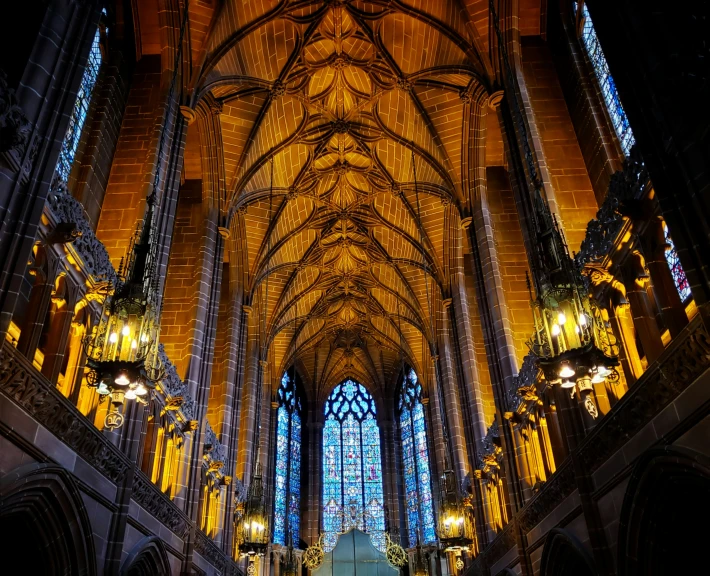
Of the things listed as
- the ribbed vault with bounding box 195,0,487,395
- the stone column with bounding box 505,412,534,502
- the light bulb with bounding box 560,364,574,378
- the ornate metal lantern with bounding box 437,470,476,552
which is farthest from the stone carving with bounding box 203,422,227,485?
the light bulb with bounding box 560,364,574,378

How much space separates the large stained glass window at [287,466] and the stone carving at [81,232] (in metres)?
19.8

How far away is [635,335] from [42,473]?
28.2 ft

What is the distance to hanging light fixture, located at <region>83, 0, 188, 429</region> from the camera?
8180 millimetres

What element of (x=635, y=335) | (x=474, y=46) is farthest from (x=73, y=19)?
(x=474, y=46)

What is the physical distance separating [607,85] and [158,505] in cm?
1231

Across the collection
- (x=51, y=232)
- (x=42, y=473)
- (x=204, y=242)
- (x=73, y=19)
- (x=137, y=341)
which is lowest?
(x=42, y=473)

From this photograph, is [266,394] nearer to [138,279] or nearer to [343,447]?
[343,447]

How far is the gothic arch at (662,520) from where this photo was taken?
795cm

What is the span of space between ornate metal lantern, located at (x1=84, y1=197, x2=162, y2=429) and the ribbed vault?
9158 mm

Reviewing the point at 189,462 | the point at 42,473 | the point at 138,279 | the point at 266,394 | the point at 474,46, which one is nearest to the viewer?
the point at 42,473

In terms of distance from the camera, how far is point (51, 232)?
8984 mm

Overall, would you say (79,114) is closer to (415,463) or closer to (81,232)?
(81,232)

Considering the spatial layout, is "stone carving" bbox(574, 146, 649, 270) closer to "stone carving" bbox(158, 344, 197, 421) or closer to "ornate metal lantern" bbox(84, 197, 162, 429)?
"ornate metal lantern" bbox(84, 197, 162, 429)

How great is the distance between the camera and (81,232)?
9570mm
